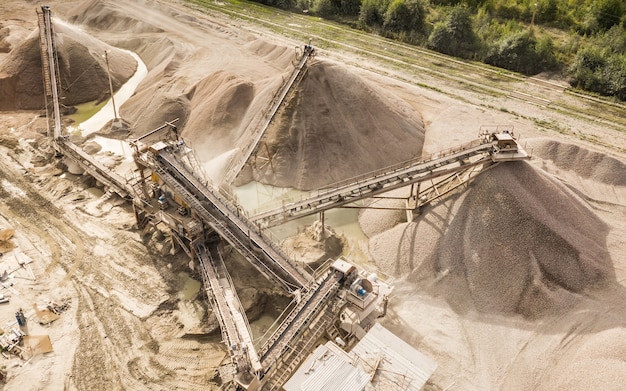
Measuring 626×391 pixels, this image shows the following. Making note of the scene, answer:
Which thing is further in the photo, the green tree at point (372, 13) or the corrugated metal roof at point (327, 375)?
the green tree at point (372, 13)

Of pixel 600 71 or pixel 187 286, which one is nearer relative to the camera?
pixel 187 286

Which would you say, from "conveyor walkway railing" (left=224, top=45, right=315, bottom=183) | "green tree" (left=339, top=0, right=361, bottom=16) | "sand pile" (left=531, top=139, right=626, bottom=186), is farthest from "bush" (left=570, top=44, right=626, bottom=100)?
"conveyor walkway railing" (left=224, top=45, right=315, bottom=183)

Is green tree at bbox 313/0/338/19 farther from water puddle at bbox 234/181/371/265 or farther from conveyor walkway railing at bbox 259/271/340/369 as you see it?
conveyor walkway railing at bbox 259/271/340/369

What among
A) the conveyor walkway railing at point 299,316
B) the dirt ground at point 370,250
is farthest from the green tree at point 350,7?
the conveyor walkway railing at point 299,316

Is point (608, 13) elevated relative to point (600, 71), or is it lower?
elevated

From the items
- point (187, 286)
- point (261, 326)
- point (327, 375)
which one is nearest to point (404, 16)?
point (187, 286)

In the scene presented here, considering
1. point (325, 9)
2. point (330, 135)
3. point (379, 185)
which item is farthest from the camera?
point (325, 9)

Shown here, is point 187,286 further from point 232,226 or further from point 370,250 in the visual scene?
point 370,250

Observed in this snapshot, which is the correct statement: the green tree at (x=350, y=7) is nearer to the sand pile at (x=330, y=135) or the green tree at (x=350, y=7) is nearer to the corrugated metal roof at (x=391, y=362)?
the sand pile at (x=330, y=135)
